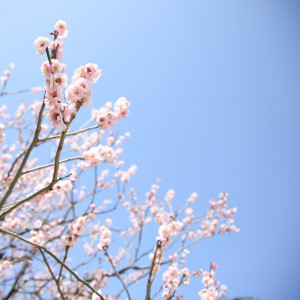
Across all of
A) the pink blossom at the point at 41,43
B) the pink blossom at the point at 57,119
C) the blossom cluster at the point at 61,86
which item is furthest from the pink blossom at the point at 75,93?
the pink blossom at the point at 41,43

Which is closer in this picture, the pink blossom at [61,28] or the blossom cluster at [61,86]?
the blossom cluster at [61,86]

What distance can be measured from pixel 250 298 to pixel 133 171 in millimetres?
6938

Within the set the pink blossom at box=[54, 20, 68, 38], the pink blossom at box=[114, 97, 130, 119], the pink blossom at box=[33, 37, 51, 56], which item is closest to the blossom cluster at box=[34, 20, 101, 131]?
the pink blossom at box=[33, 37, 51, 56]

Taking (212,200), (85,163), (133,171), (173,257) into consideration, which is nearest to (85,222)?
(85,163)

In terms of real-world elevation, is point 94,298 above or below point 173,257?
below

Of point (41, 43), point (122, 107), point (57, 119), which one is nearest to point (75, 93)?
point (57, 119)

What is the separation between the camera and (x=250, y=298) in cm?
236

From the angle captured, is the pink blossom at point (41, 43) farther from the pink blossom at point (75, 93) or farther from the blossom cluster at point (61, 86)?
the pink blossom at point (75, 93)

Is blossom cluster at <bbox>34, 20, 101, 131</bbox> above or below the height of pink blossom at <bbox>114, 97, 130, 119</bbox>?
below

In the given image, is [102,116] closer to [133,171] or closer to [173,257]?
[173,257]

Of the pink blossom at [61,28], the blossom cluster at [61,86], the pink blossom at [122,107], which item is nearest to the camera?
the blossom cluster at [61,86]

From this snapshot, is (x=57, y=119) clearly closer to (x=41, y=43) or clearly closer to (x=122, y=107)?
(x=41, y=43)

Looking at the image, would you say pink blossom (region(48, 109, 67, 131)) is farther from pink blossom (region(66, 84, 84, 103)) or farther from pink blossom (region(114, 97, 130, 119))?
pink blossom (region(114, 97, 130, 119))

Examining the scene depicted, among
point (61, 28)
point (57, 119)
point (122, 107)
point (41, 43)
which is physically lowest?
point (57, 119)
